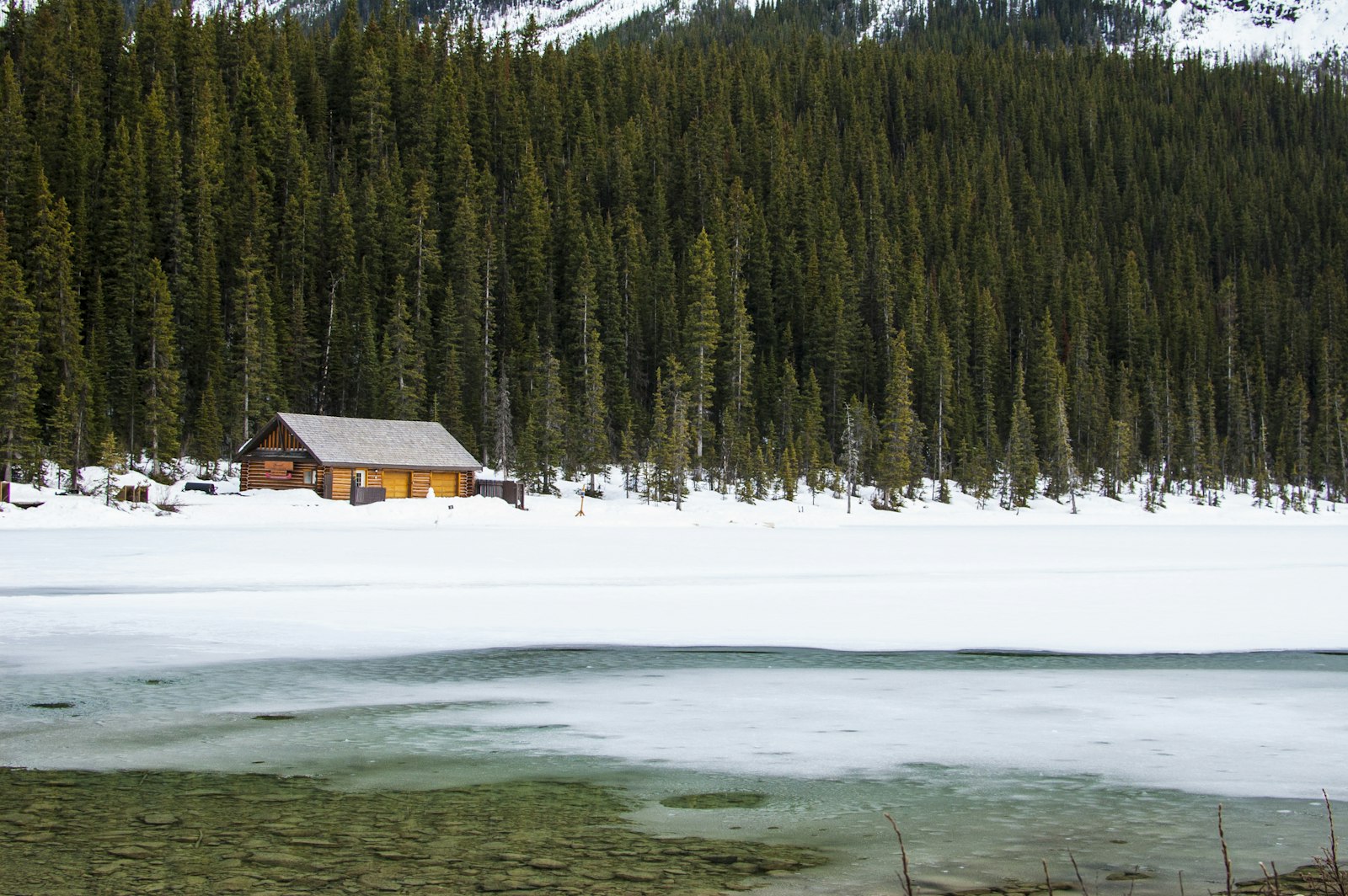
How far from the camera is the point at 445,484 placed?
59.5m

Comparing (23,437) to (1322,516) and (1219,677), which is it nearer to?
(1219,677)

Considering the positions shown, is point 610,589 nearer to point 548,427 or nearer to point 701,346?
point 548,427

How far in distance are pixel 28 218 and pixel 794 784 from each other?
78539 millimetres

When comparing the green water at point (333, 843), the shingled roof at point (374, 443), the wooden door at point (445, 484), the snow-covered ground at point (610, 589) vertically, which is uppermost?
the shingled roof at point (374, 443)

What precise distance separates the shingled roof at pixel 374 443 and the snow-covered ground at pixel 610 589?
379 inches

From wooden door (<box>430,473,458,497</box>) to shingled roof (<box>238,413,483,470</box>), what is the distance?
2.51 ft

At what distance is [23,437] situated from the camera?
161 ft

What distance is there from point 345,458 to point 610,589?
3712cm

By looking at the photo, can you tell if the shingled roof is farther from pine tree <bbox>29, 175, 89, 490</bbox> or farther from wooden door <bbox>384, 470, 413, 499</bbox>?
pine tree <bbox>29, 175, 89, 490</bbox>

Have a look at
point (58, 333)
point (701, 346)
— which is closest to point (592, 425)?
point (701, 346)

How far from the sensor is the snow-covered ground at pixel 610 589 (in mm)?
14547

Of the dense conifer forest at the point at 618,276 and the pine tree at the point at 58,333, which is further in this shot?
the dense conifer forest at the point at 618,276

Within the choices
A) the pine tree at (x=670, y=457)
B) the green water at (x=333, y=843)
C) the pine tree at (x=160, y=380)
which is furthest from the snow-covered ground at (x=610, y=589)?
the pine tree at (x=670, y=457)

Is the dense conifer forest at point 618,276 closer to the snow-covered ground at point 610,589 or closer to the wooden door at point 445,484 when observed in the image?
the wooden door at point 445,484
